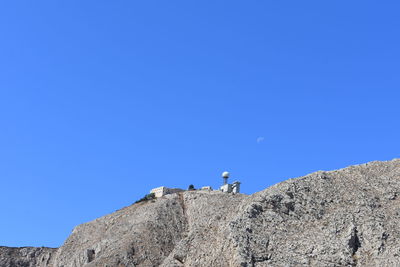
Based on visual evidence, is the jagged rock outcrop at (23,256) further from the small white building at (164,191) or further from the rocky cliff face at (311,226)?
the rocky cliff face at (311,226)

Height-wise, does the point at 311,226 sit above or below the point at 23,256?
below

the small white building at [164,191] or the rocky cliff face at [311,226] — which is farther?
the small white building at [164,191]

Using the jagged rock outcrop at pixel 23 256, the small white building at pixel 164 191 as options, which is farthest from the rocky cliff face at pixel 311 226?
the jagged rock outcrop at pixel 23 256

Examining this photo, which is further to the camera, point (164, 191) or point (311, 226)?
point (164, 191)

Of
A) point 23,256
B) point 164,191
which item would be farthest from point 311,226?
point 23,256

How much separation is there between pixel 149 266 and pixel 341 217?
28.1m

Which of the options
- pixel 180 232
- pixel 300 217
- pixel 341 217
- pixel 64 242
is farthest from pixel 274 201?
pixel 64 242

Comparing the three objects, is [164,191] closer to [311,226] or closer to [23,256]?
[23,256]

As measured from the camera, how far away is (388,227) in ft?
89.9

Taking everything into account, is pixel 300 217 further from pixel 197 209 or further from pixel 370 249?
pixel 197 209

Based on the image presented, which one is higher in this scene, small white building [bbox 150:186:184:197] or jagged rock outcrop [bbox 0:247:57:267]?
small white building [bbox 150:186:184:197]

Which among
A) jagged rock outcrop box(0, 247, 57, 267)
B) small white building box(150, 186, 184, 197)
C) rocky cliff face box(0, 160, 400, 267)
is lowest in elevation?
rocky cliff face box(0, 160, 400, 267)

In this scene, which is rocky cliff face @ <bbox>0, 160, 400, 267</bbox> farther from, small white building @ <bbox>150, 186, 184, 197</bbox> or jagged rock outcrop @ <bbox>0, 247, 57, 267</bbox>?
jagged rock outcrop @ <bbox>0, 247, 57, 267</bbox>

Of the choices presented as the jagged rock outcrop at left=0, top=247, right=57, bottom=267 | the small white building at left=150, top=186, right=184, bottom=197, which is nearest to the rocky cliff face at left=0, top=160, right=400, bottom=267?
the small white building at left=150, top=186, right=184, bottom=197
